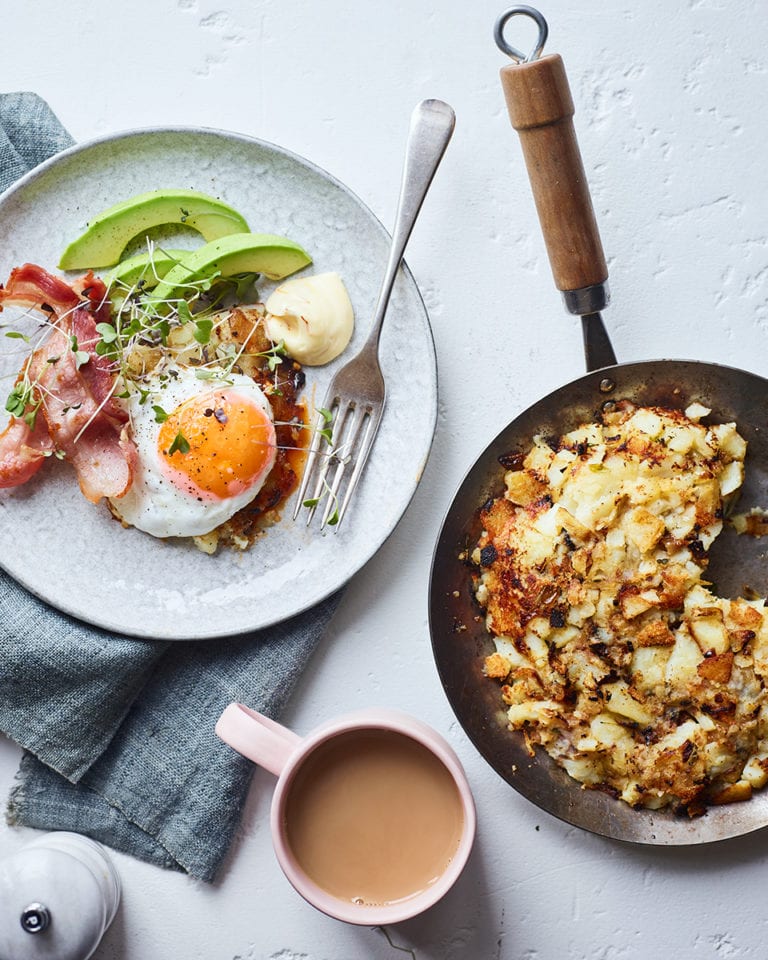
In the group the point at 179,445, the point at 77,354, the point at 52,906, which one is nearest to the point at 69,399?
the point at 77,354

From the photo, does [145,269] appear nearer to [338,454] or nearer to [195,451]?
[195,451]

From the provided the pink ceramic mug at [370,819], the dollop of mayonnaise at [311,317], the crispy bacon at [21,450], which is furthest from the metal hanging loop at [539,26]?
the pink ceramic mug at [370,819]

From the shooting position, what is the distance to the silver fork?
219 cm

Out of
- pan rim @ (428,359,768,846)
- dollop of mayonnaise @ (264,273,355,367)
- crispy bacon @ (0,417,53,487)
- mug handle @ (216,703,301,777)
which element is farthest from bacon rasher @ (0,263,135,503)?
pan rim @ (428,359,768,846)

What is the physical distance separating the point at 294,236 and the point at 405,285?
332 millimetres

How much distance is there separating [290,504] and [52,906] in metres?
1.13

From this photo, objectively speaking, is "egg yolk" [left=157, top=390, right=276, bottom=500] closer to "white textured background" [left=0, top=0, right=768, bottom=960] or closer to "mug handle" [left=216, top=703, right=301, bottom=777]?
"white textured background" [left=0, top=0, right=768, bottom=960]

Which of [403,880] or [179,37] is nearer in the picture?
[403,880]

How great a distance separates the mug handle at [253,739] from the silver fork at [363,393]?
0.52 meters

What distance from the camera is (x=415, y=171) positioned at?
7.23 feet

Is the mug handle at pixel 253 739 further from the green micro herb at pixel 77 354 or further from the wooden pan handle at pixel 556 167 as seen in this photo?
the wooden pan handle at pixel 556 167

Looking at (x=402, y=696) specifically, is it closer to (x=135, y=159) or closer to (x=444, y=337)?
(x=444, y=337)

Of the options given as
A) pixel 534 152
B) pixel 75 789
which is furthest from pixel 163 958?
pixel 534 152

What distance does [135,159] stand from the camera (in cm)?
227
